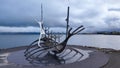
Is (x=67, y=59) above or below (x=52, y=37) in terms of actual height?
below

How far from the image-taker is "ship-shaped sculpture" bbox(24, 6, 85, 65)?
23812 mm

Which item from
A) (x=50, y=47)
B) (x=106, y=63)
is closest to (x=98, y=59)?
(x=106, y=63)

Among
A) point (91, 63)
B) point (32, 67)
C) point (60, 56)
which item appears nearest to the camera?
point (32, 67)

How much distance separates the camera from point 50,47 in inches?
1001

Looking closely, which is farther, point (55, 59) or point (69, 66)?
point (55, 59)

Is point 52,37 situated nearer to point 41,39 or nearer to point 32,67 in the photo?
point 41,39

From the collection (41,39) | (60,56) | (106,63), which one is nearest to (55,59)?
(60,56)

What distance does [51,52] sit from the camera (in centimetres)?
2523

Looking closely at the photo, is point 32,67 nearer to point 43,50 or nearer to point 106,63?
point 43,50

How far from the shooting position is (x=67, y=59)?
2423 cm

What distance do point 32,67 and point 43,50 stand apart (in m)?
4.35

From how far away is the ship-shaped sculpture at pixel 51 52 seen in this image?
23812 mm

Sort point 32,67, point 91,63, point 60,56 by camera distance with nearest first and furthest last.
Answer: point 32,67, point 91,63, point 60,56

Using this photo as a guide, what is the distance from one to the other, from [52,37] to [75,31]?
10.0 feet
